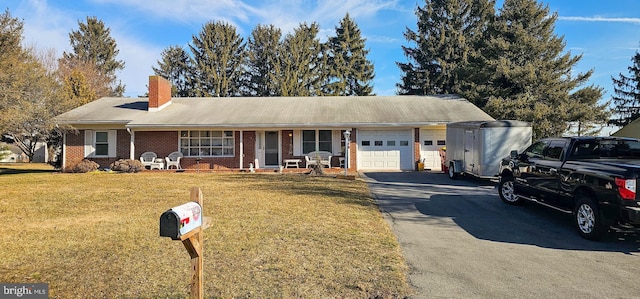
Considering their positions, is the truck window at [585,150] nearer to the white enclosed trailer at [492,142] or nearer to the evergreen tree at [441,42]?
the white enclosed trailer at [492,142]

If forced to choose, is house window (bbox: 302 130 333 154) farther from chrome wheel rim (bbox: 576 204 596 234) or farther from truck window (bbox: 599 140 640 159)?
chrome wheel rim (bbox: 576 204 596 234)

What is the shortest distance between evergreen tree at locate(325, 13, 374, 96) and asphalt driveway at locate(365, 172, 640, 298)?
102 feet

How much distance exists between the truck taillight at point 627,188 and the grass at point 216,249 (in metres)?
3.41

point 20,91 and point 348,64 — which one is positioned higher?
point 348,64

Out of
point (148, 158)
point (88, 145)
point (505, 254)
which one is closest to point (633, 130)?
point (505, 254)

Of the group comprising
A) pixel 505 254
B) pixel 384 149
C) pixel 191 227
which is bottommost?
pixel 505 254

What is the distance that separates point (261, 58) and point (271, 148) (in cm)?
2396

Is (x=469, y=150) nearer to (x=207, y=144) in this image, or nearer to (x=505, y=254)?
(x=505, y=254)

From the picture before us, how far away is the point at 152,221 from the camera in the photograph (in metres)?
7.14

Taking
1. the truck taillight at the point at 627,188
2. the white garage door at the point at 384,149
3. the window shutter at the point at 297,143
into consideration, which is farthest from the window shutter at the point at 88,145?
the truck taillight at the point at 627,188

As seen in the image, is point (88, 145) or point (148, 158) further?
point (88, 145)

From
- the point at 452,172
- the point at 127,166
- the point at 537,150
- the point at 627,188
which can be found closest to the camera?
the point at 627,188

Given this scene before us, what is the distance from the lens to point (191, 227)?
9.24 feet

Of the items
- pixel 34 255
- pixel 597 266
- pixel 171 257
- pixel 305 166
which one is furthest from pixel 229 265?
pixel 305 166
